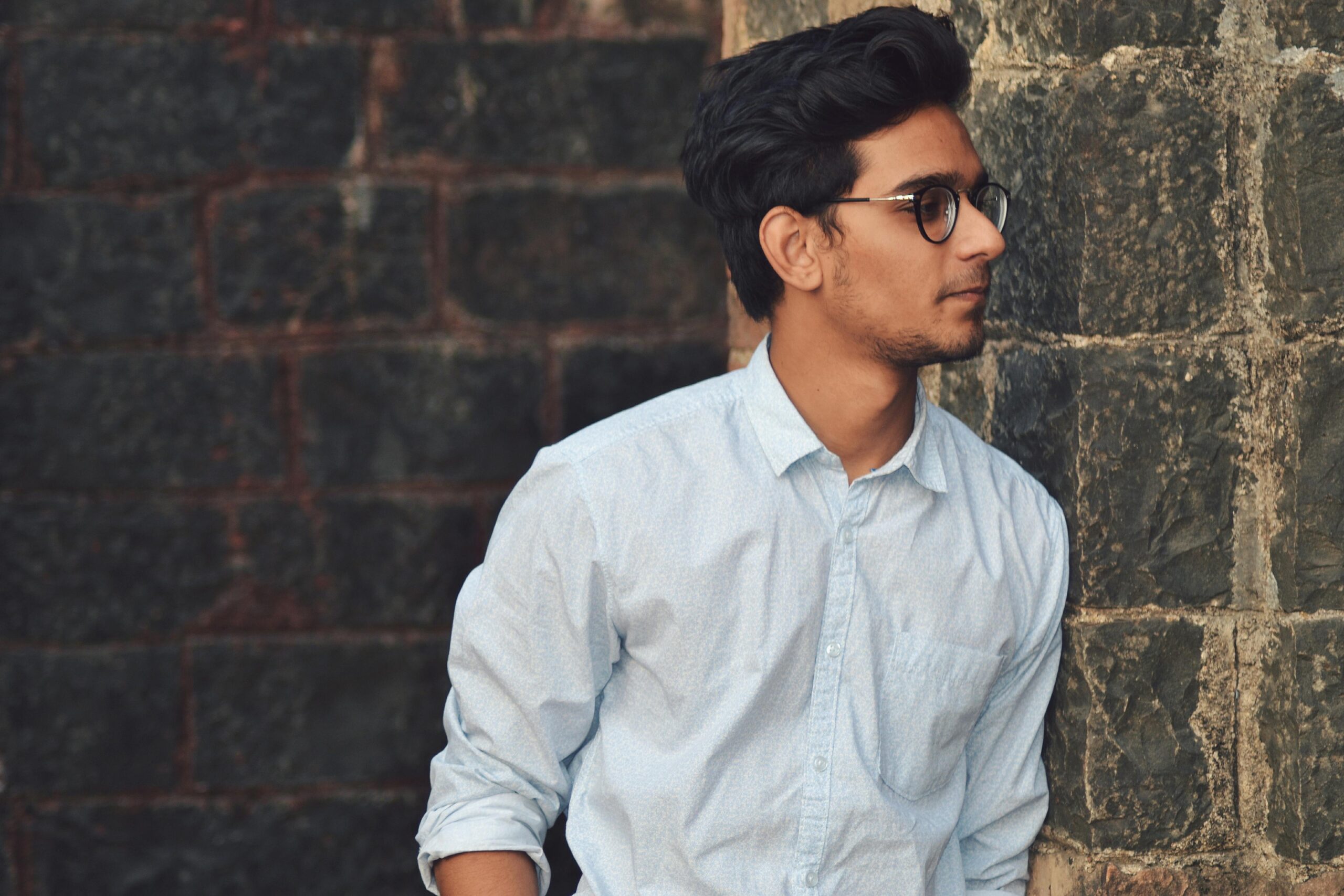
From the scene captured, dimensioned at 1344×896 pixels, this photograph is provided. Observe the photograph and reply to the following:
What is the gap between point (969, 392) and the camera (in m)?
2.26

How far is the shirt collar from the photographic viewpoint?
1.84 meters

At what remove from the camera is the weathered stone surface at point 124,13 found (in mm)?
3072

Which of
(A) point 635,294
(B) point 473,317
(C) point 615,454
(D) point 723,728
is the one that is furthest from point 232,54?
(D) point 723,728

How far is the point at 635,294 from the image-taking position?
3240 millimetres

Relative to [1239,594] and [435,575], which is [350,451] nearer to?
[435,575]

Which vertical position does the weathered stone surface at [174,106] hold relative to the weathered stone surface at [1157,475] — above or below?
above

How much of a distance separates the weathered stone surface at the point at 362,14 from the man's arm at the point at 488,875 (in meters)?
2.06

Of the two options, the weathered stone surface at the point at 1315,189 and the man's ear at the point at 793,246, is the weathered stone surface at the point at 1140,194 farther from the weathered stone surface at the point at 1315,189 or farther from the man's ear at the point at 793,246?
the man's ear at the point at 793,246

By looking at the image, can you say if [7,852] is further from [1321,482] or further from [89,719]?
[1321,482]

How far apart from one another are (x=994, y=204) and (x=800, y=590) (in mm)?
680

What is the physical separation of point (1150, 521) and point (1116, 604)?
13 centimetres

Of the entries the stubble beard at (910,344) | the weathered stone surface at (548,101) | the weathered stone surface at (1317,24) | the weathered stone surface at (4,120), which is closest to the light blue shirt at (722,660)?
the stubble beard at (910,344)

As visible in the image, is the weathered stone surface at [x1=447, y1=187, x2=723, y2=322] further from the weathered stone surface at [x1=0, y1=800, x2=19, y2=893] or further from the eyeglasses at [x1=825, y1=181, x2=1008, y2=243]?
the weathered stone surface at [x1=0, y1=800, x2=19, y2=893]

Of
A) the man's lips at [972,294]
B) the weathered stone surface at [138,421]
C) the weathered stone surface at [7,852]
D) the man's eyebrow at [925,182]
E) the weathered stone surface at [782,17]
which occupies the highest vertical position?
the weathered stone surface at [782,17]
